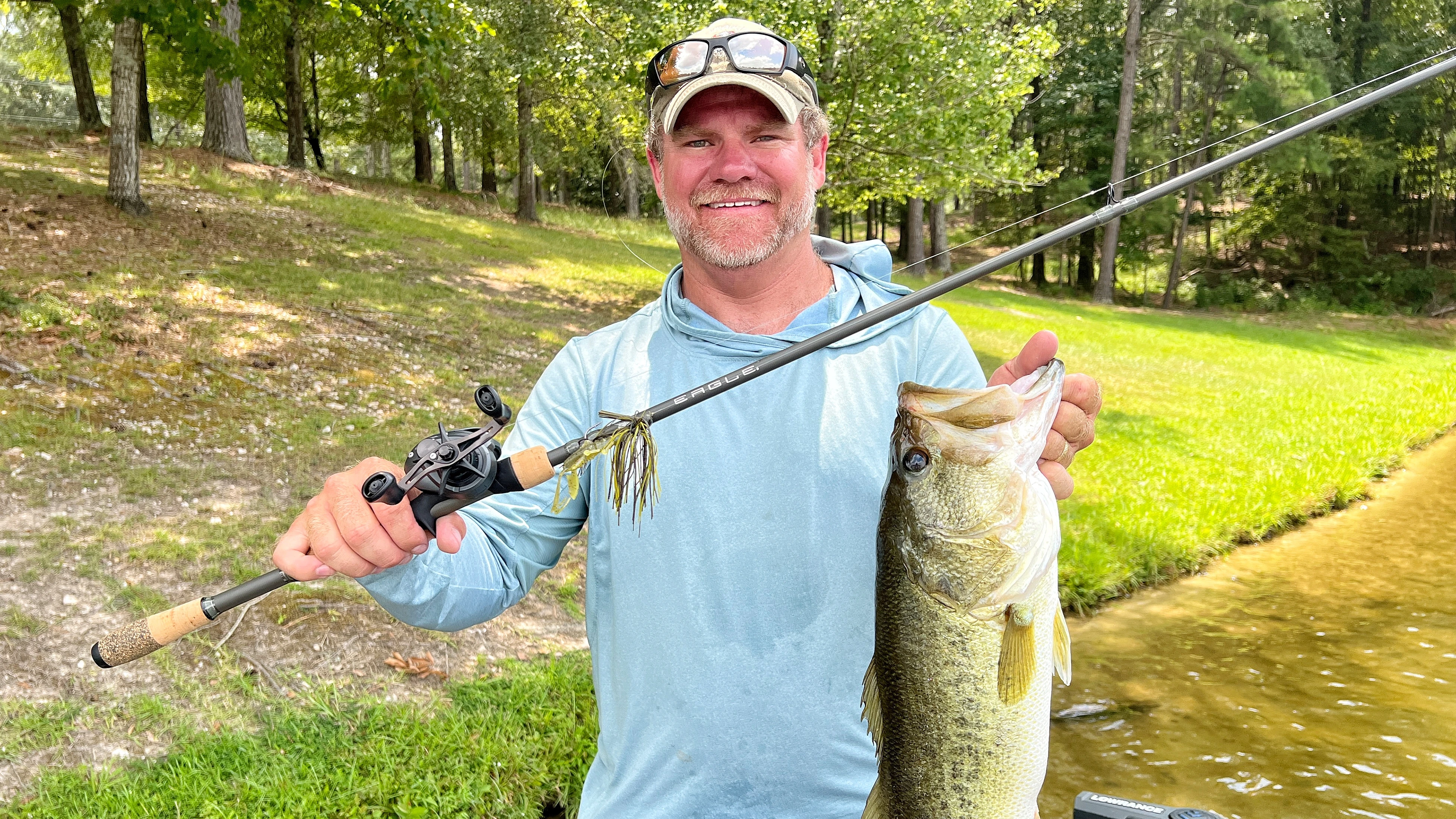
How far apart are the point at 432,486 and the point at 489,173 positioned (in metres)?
31.4

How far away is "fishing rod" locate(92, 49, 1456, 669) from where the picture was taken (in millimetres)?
1744

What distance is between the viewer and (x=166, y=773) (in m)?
4.09

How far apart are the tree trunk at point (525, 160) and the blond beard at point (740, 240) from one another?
79.0ft

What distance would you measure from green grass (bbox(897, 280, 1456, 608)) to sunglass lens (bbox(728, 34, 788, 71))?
5.53 metres

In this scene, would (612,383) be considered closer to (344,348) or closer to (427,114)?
(344,348)

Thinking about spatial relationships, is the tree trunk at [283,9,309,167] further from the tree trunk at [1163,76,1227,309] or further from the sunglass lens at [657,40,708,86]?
the sunglass lens at [657,40,708,86]

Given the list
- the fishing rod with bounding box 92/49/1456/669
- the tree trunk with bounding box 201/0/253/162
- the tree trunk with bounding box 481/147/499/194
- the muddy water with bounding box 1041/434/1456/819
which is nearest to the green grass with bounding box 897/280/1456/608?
the muddy water with bounding box 1041/434/1456/819

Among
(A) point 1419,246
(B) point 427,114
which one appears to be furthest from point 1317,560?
(A) point 1419,246

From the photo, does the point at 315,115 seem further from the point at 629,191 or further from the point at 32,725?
the point at 32,725

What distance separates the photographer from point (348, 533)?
5.78 feet

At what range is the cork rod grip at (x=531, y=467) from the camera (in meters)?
1.85

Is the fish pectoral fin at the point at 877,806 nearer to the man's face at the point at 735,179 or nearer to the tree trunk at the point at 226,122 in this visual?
the man's face at the point at 735,179

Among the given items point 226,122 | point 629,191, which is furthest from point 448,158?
point 226,122

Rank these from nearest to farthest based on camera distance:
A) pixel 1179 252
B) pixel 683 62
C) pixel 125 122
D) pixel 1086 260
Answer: pixel 683 62 < pixel 125 122 < pixel 1179 252 < pixel 1086 260
